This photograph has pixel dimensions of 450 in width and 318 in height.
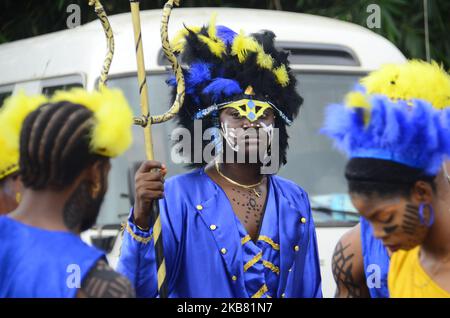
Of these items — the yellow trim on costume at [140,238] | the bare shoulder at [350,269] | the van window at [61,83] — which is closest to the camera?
the bare shoulder at [350,269]

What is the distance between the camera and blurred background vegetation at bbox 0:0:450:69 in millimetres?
9742

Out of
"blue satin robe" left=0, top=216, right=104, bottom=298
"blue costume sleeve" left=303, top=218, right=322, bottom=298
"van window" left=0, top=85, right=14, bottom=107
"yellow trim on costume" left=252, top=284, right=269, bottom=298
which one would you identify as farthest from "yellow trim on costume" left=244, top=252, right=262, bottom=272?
"van window" left=0, top=85, right=14, bottom=107

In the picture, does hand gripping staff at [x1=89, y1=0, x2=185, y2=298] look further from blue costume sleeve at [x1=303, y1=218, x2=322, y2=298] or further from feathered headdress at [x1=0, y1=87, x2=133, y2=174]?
blue costume sleeve at [x1=303, y1=218, x2=322, y2=298]

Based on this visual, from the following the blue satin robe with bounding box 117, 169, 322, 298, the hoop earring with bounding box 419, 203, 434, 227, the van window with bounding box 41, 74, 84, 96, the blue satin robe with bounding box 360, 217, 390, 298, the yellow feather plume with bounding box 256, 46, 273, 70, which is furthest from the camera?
the van window with bounding box 41, 74, 84, 96

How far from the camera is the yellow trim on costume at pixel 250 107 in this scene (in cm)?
543

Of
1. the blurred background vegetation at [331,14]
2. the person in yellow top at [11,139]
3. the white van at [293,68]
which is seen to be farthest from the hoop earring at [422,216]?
the blurred background vegetation at [331,14]

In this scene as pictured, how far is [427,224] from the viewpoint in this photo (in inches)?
165

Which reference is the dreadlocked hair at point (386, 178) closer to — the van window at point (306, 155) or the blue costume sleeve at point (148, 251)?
the blue costume sleeve at point (148, 251)

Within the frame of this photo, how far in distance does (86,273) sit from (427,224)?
1.20 m

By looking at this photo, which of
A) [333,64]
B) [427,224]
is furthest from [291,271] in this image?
[333,64]

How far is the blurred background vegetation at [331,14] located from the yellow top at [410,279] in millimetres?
5384

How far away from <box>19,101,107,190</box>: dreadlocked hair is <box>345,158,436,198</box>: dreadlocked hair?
0.92 meters

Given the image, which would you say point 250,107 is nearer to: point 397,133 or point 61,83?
point 397,133

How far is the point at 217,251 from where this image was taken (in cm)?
525
